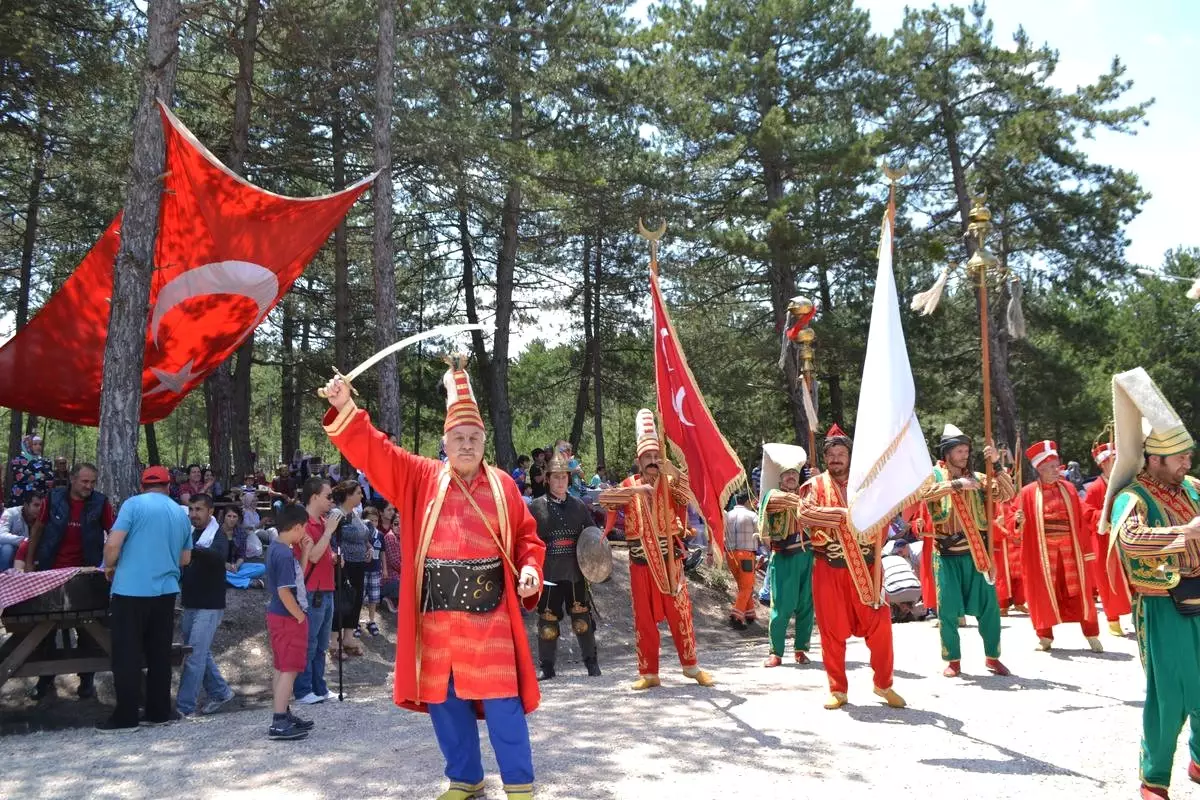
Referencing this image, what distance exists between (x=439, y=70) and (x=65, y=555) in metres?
9.77

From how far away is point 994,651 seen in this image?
29.2ft

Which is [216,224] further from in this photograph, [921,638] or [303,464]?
[921,638]

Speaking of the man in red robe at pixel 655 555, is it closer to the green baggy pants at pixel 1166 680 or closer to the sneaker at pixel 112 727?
the sneaker at pixel 112 727

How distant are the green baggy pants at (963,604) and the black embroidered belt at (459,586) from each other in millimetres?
4990

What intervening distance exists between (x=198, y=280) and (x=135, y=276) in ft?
3.51

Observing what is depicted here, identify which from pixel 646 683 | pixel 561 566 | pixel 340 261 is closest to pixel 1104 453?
pixel 646 683

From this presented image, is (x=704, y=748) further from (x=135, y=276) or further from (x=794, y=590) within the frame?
(x=135, y=276)

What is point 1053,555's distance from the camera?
404 inches

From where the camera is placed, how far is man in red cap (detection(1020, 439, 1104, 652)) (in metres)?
10.0

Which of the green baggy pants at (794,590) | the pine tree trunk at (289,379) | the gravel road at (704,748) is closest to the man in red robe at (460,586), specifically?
the gravel road at (704,748)

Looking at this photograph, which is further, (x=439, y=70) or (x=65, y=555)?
(x=439, y=70)

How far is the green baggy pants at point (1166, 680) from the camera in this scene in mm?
5055

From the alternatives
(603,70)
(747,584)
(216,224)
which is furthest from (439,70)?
(747,584)

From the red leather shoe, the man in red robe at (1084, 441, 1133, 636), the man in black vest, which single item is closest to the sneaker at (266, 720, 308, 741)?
the man in black vest
